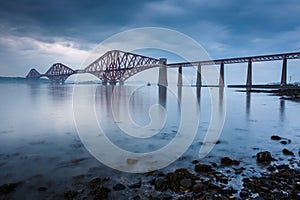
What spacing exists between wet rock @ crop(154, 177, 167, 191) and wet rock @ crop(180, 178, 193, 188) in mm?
338

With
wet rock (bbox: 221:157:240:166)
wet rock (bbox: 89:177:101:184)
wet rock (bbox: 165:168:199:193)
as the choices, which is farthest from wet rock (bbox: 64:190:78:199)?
wet rock (bbox: 221:157:240:166)

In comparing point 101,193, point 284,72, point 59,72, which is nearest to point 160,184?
point 101,193

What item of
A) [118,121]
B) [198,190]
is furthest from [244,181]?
[118,121]

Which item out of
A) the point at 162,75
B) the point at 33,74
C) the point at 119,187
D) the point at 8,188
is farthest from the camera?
the point at 33,74

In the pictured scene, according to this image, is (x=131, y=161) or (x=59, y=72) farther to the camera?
(x=59, y=72)

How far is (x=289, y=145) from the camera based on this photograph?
22.7ft

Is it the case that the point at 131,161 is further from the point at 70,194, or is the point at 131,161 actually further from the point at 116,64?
the point at 116,64

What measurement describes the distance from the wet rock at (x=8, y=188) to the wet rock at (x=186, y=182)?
3194 millimetres

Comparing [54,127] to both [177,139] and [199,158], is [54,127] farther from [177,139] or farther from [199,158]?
[199,158]

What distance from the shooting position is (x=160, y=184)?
13.0 ft

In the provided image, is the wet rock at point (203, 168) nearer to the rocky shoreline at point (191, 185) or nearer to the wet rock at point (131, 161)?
the rocky shoreline at point (191, 185)

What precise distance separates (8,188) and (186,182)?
3369 millimetres

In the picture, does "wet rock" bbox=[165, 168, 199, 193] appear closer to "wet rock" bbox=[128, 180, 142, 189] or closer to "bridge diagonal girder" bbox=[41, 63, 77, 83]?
"wet rock" bbox=[128, 180, 142, 189]

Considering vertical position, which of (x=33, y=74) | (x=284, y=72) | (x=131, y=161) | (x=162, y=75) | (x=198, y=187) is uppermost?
(x=33, y=74)
